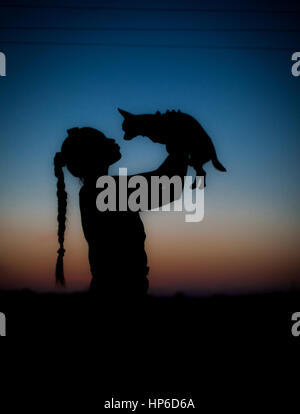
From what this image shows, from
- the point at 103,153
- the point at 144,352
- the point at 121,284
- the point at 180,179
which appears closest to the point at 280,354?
the point at 144,352

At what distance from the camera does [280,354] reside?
8.77ft

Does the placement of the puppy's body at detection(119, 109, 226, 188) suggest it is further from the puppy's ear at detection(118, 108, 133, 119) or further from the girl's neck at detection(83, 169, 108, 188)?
the girl's neck at detection(83, 169, 108, 188)

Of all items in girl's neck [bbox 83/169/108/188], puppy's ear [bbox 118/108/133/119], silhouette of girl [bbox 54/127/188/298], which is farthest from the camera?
girl's neck [bbox 83/169/108/188]

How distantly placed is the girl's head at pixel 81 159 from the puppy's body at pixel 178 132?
10.9 inches

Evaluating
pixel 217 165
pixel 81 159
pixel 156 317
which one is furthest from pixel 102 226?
pixel 217 165

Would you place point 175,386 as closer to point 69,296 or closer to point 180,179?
point 69,296

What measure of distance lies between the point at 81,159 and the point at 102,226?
1.60ft

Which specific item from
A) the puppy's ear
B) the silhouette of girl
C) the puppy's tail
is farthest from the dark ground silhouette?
the puppy's ear

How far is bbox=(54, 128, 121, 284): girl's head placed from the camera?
2.51 m

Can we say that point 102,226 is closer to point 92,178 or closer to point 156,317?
point 92,178

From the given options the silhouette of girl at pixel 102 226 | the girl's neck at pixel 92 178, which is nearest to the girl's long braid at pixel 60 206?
the silhouette of girl at pixel 102 226

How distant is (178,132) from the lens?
2320mm
